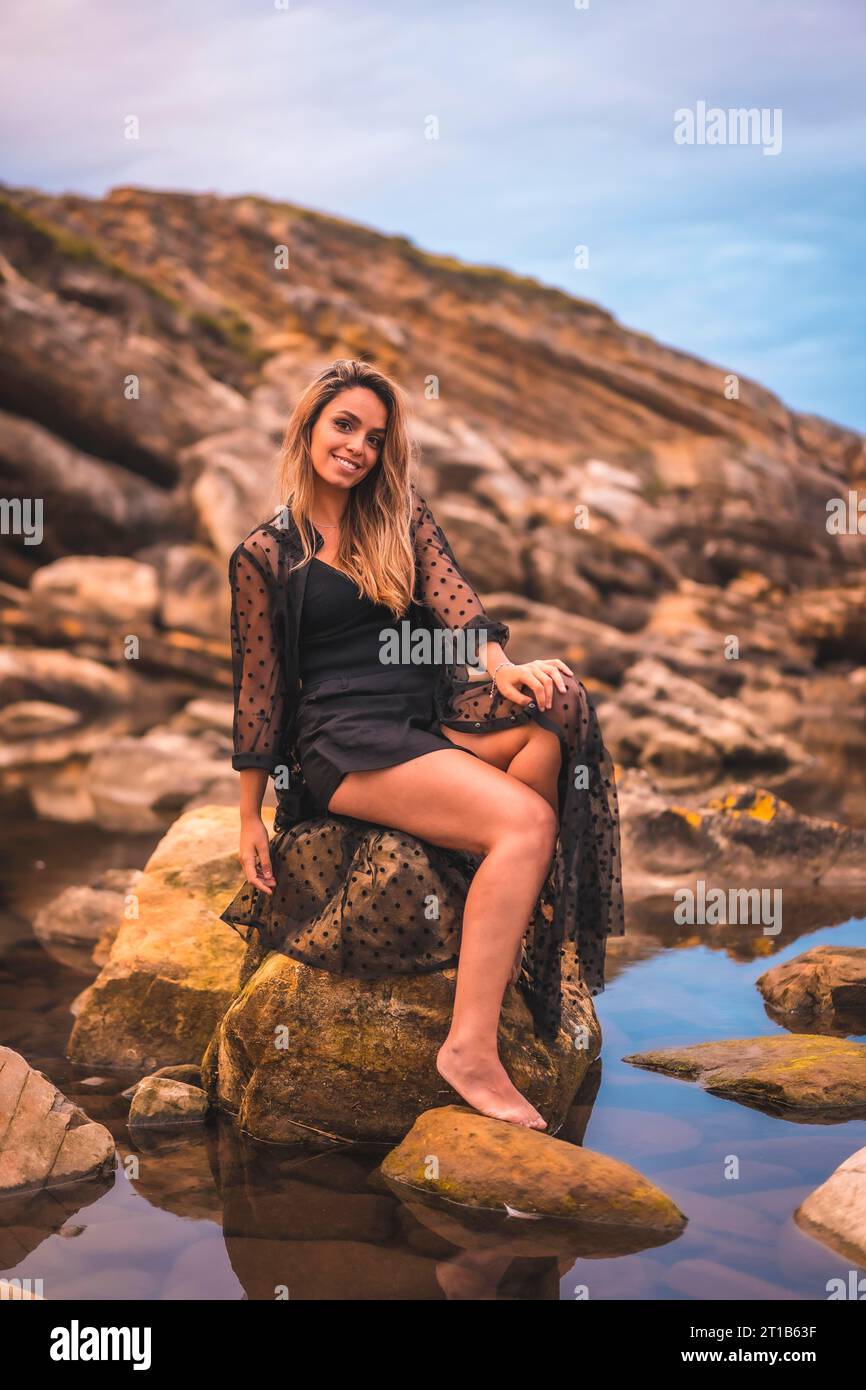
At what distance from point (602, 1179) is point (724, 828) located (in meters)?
5.28

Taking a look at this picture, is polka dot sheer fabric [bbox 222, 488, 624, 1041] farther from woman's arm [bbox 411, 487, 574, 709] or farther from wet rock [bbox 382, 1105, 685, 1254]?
wet rock [bbox 382, 1105, 685, 1254]

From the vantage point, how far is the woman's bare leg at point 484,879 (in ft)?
13.9

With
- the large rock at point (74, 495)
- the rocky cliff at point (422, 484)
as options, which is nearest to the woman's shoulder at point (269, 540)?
the rocky cliff at point (422, 484)

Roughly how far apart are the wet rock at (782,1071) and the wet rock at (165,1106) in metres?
1.74

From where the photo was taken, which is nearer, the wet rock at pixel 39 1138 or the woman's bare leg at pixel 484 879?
the wet rock at pixel 39 1138

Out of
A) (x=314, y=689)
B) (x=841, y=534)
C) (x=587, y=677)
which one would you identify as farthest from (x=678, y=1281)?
(x=841, y=534)

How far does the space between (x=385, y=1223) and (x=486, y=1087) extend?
0.62 metres

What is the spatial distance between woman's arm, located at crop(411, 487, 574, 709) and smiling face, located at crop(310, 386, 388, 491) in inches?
11.9

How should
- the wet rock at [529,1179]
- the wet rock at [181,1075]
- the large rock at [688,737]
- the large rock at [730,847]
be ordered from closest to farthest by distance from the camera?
the wet rock at [529,1179] → the wet rock at [181,1075] → the large rock at [730,847] → the large rock at [688,737]

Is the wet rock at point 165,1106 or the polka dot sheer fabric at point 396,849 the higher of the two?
the polka dot sheer fabric at point 396,849

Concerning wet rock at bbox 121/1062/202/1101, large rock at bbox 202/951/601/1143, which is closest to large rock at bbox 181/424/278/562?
wet rock at bbox 121/1062/202/1101

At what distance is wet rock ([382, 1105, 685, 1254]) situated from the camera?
369cm

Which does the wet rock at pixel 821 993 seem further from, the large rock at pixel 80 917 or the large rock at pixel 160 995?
the large rock at pixel 80 917

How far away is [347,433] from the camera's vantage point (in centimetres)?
491
